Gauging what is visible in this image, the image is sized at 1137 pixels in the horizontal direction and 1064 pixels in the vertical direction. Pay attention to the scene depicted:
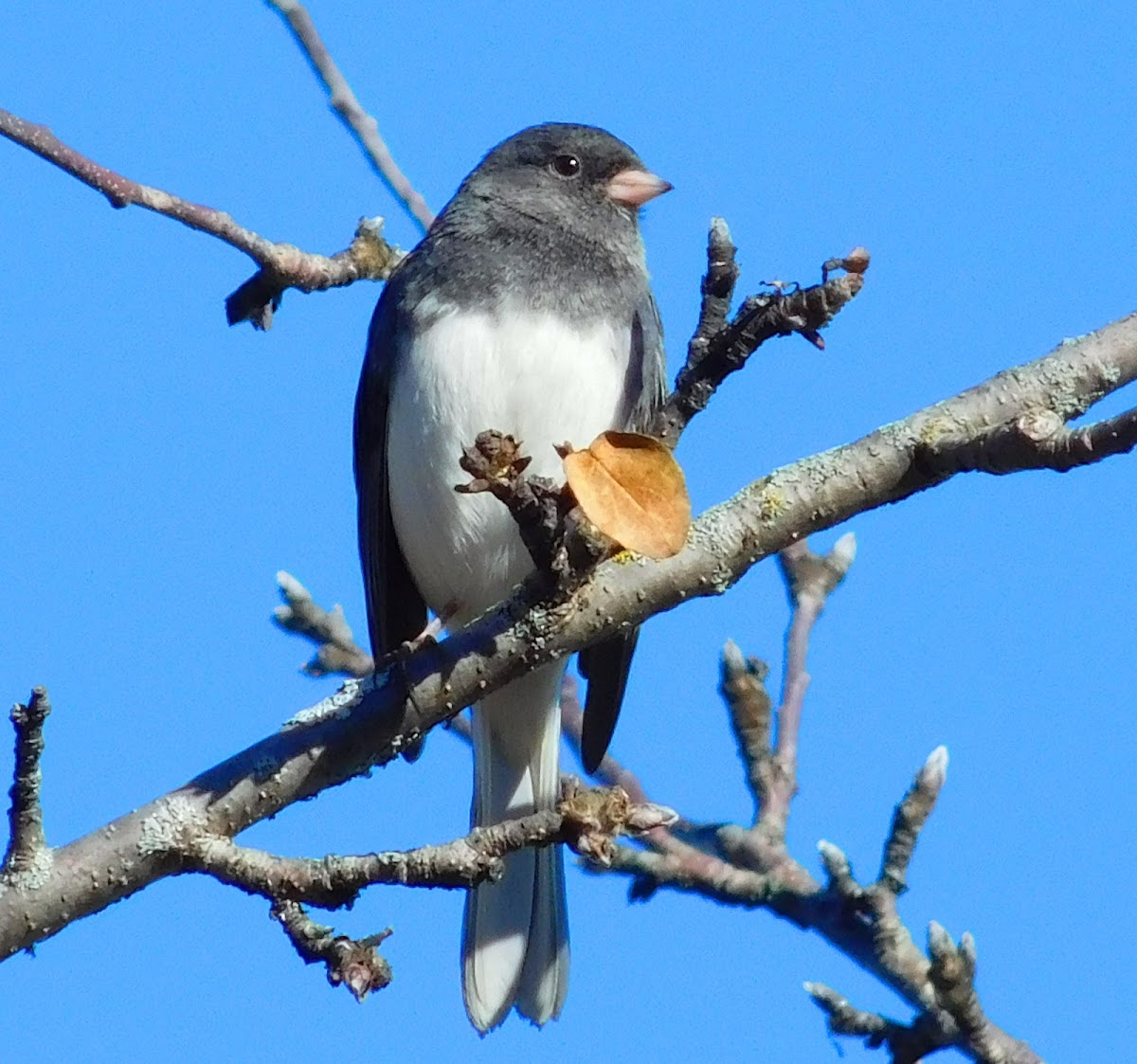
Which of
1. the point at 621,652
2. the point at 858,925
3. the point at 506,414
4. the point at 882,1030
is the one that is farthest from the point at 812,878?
the point at 506,414

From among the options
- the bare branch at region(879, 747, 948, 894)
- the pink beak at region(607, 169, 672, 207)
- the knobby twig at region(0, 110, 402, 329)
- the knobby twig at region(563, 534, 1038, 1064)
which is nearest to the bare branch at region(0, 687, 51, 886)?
the knobby twig at region(0, 110, 402, 329)

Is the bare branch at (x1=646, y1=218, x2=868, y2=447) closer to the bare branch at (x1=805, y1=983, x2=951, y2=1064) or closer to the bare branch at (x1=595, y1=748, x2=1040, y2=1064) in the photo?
the bare branch at (x1=595, y1=748, x2=1040, y2=1064)

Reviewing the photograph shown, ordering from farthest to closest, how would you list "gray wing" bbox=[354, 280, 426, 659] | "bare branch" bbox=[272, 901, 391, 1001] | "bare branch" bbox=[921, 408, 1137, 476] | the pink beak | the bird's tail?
the pink beak, "gray wing" bbox=[354, 280, 426, 659], the bird's tail, "bare branch" bbox=[272, 901, 391, 1001], "bare branch" bbox=[921, 408, 1137, 476]

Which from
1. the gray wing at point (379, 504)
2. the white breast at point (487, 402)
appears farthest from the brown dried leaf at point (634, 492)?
the gray wing at point (379, 504)

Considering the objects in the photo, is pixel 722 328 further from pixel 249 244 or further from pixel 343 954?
pixel 249 244

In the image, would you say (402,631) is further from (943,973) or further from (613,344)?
(943,973)

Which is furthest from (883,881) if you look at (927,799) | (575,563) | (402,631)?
(402,631)

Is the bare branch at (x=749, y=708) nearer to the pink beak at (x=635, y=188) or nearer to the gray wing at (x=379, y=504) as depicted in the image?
the gray wing at (x=379, y=504)

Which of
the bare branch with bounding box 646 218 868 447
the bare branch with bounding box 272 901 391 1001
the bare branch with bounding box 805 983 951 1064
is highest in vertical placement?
the bare branch with bounding box 646 218 868 447
